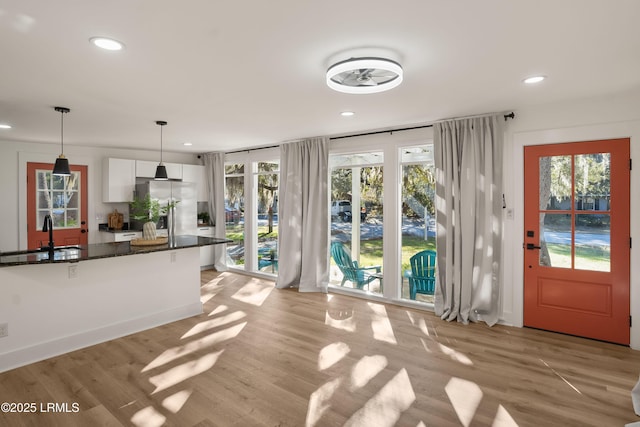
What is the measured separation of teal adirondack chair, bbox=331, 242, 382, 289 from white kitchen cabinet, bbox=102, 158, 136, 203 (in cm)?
388

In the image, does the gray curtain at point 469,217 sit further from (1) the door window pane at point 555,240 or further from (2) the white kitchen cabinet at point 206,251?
(2) the white kitchen cabinet at point 206,251

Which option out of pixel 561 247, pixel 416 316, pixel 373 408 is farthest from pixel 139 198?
pixel 561 247

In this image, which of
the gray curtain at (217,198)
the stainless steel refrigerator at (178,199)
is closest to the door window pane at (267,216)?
the gray curtain at (217,198)

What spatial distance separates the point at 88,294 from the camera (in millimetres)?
3727

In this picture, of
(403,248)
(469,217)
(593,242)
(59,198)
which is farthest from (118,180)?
(593,242)

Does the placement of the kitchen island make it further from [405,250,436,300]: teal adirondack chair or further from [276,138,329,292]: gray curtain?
[405,250,436,300]: teal adirondack chair

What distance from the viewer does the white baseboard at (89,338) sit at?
128 inches

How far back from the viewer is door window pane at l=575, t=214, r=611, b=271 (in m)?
3.71

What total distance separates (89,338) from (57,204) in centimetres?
354

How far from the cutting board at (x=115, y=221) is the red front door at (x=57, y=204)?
14.3 inches

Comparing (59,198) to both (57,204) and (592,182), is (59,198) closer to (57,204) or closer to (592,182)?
(57,204)

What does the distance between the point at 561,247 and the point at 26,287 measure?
5311 millimetres

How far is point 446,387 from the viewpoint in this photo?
2863 millimetres

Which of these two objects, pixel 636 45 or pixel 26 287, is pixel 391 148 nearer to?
pixel 636 45
